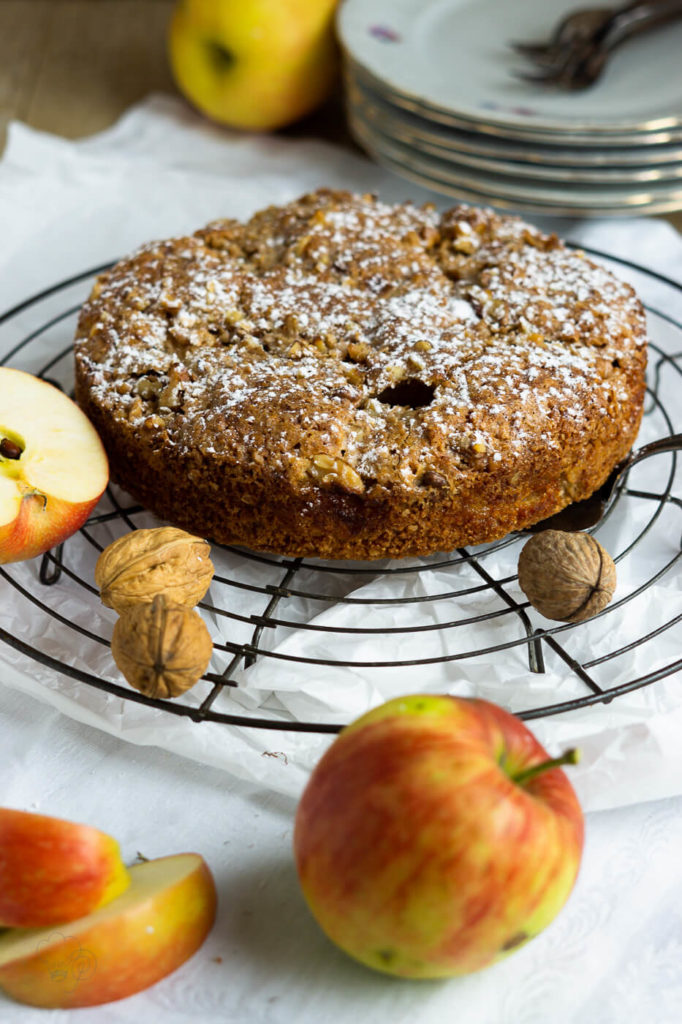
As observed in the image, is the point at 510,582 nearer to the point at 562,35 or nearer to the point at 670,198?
the point at 670,198

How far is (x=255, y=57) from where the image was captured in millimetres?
2307

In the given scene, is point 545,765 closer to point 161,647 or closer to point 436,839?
point 436,839

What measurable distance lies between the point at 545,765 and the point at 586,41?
1862mm

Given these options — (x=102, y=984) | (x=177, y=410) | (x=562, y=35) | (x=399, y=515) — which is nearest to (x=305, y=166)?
(x=562, y=35)

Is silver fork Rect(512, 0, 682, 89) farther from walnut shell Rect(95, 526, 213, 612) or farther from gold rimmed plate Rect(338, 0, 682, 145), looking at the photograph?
walnut shell Rect(95, 526, 213, 612)

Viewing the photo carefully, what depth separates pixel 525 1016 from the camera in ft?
3.24

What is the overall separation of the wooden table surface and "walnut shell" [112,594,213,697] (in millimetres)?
1733

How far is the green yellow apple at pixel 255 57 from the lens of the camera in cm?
226

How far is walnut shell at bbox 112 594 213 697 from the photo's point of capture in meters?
1.09

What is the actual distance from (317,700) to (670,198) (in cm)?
137

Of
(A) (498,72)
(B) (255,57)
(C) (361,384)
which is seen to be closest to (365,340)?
(C) (361,384)

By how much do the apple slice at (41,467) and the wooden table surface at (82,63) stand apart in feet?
4.54

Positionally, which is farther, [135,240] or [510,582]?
[135,240]

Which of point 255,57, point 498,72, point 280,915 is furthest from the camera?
point 255,57
